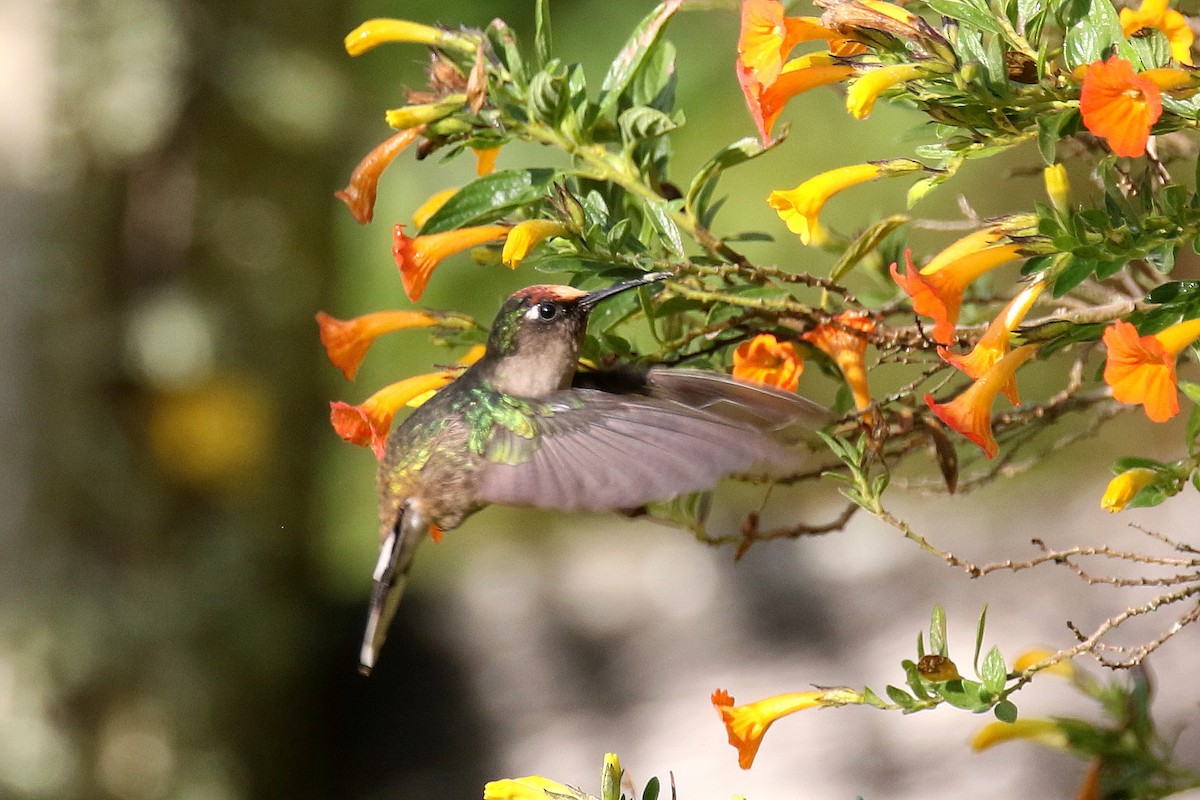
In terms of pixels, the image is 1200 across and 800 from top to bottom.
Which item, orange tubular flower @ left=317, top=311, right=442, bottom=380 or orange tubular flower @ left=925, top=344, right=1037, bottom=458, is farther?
orange tubular flower @ left=317, top=311, right=442, bottom=380

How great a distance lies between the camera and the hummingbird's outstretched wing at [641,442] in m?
1.16

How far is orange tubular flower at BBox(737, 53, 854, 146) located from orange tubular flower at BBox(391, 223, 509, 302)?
1.07 feet

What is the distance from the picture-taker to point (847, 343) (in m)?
1.30

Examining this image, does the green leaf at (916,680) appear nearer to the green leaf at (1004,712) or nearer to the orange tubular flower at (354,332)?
the green leaf at (1004,712)

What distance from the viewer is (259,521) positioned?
4.77 m

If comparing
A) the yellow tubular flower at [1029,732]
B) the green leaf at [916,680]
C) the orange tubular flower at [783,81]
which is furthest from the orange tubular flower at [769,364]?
the yellow tubular flower at [1029,732]

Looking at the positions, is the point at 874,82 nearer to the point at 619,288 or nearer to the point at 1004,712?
the point at 619,288

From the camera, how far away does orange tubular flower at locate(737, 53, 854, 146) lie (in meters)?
1.20

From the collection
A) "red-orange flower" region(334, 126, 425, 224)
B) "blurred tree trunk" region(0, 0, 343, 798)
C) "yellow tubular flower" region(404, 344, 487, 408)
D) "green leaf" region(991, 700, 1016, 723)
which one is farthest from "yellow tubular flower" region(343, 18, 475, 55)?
"blurred tree trunk" region(0, 0, 343, 798)

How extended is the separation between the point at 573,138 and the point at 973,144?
0.45m

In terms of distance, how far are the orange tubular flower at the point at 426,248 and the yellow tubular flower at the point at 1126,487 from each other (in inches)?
27.5

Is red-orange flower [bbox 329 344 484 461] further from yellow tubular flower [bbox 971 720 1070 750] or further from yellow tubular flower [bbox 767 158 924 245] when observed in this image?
yellow tubular flower [bbox 971 720 1070 750]

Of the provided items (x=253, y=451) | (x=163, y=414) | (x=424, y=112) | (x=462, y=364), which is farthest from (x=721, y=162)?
(x=253, y=451)

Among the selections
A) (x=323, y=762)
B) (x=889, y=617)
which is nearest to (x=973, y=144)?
(x=889, y=617)
